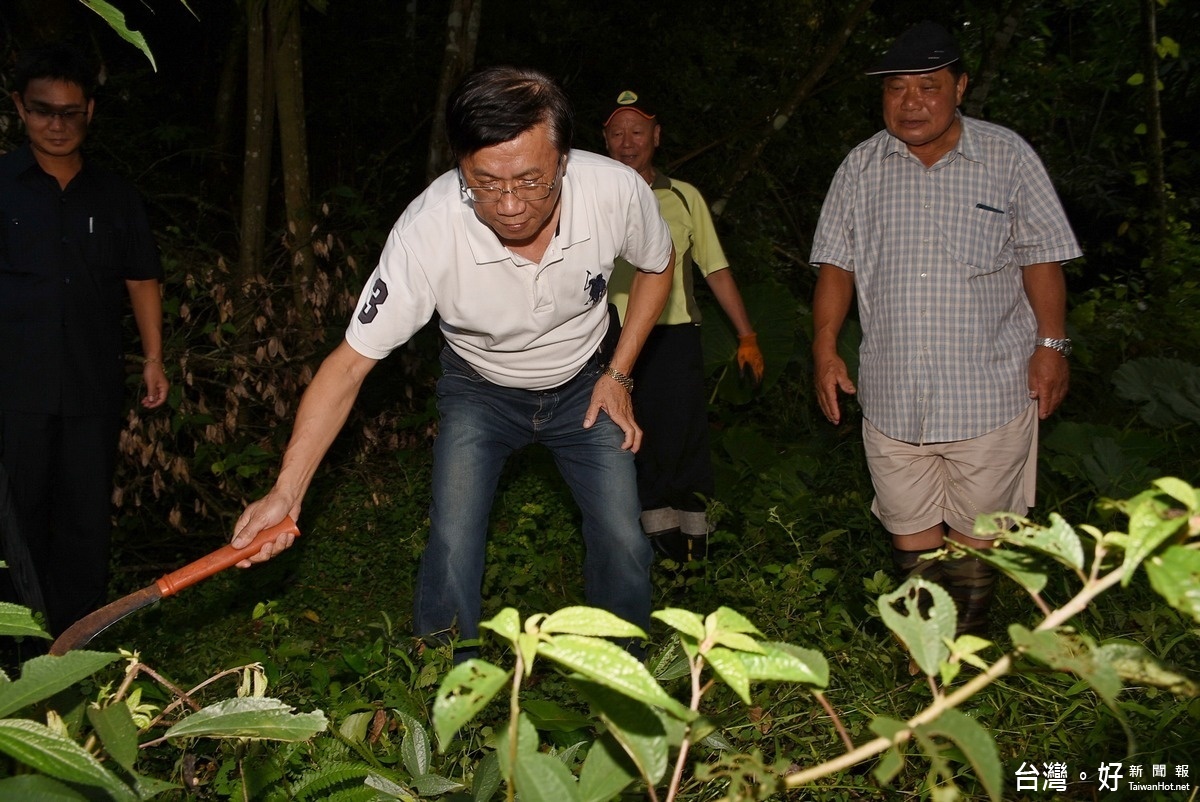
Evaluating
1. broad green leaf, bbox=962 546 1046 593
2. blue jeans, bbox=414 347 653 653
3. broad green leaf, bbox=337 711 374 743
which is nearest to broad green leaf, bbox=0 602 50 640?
broad green leaf, bbox=962 546 1046 593

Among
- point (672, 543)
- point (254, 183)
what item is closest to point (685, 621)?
point (672, 543)

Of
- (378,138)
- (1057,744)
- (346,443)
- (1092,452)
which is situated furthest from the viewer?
(378,138)

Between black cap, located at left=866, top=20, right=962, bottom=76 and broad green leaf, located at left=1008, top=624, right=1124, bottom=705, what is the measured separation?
9.75 ft

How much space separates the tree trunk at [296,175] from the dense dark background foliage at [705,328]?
71 mm

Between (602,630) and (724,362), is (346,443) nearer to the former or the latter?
(724,362)

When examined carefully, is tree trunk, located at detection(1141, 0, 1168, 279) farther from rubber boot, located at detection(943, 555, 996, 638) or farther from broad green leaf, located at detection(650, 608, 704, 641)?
broad green leaf, located at detection(650, 608, 704, 641)

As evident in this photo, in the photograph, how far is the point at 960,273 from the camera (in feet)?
11.7

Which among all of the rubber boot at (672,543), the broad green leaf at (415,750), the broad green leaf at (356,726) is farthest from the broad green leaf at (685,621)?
the rubber boot at (672,543)

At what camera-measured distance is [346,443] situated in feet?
20.5

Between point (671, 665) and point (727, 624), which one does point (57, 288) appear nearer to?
point (671, 665)

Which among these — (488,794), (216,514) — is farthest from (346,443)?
(488,794)

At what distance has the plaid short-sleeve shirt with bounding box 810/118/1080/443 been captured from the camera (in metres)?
3.56

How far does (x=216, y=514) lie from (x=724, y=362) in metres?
2.84

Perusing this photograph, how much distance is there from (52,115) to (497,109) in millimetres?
2100
